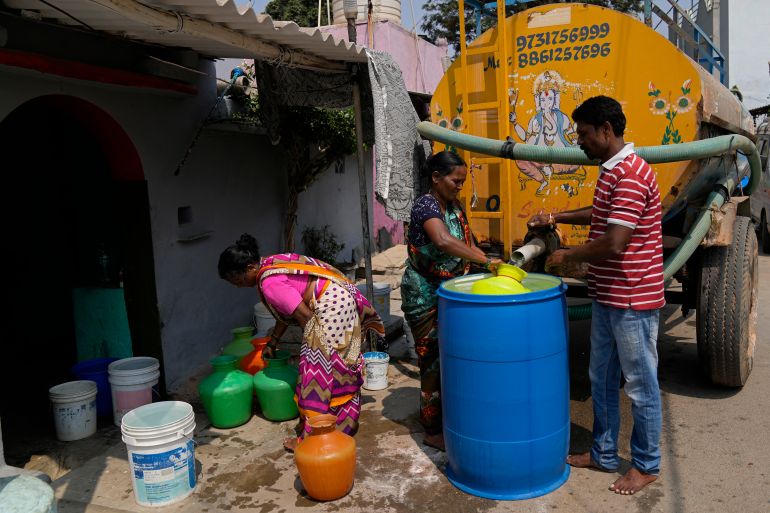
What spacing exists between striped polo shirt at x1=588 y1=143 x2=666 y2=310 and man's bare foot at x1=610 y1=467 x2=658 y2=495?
0.88m

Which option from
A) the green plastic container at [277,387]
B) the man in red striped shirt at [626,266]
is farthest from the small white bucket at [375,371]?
the man in red striped shirt at [626,266]

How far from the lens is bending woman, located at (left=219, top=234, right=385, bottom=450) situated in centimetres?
350

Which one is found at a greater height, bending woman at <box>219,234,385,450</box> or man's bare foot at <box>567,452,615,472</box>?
bending woman at <box>219,234,385,450</box>

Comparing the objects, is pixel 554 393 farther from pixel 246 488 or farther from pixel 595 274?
pixel 246 488

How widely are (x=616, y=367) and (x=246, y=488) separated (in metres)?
2.06

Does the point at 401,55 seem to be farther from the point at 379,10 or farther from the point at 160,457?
the point at 160,457

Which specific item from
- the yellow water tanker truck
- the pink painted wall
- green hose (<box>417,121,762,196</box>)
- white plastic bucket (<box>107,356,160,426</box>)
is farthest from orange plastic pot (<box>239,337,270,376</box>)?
the pink painted wall

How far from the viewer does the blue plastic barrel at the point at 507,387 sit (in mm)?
2875

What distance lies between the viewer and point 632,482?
306 centimetres

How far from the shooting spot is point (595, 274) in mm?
3033

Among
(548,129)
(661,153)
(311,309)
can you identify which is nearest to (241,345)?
(311,309)

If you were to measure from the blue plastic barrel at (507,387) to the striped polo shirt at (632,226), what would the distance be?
0.27 m

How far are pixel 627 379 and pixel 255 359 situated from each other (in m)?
2.58

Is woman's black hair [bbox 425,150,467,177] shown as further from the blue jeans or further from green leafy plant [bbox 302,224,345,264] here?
green leafy plant [bbox 302,224,345,264]
